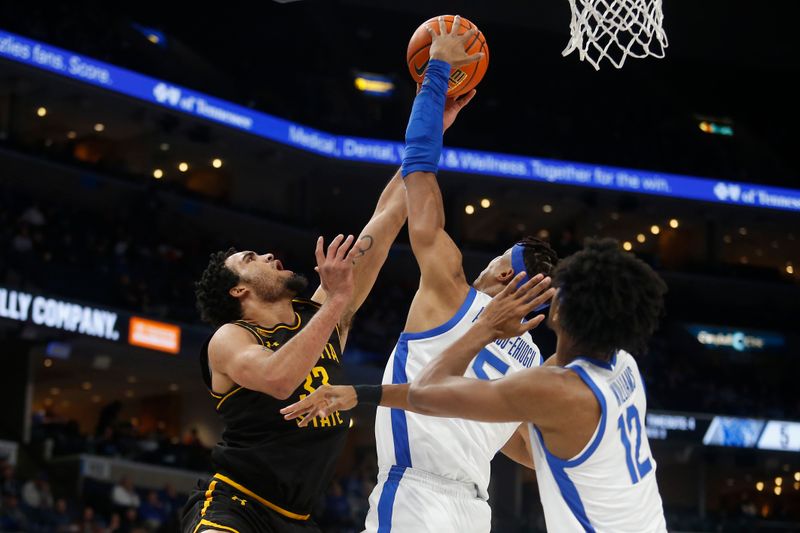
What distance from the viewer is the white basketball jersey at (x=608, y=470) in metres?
3.39

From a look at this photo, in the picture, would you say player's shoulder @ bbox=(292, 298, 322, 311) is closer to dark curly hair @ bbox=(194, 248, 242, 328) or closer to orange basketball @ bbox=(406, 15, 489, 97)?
dark curly hair @ bbox=(194, 248, 242, 328)

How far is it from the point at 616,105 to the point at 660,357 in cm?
833

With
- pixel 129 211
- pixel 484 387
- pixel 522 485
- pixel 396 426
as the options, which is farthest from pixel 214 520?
pixel 522 485

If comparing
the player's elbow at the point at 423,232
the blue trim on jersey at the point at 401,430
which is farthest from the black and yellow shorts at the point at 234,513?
the player's elbow at the point at 423,232

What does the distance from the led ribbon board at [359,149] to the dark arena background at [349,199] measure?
55 mm

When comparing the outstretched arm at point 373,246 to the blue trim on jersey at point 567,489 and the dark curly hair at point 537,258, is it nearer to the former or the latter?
the dark curly hair at point 537,258

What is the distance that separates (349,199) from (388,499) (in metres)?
24.8

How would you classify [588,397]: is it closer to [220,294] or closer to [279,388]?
[279,388]

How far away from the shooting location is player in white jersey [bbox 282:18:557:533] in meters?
4.44

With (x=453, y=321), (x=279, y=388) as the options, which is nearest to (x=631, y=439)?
(x=453, y=321)

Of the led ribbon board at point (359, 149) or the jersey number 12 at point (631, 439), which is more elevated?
the led ribbon board at point (359, 149)

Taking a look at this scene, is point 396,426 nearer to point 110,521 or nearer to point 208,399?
point 110,521

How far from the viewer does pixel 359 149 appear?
26125 millimetres

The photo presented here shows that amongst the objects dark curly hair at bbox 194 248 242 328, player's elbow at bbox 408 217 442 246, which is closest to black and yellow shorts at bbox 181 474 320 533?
dark curly hair at bbox 194 248 242 328
